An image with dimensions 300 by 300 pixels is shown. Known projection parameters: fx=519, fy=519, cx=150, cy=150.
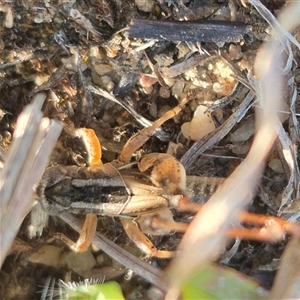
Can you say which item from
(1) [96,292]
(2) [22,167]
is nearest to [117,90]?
(2) [22,167]

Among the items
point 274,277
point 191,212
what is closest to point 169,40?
point 191,212

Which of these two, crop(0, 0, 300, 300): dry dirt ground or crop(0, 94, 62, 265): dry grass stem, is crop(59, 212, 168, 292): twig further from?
crop(0, 94, 62, 265): dry grass stem

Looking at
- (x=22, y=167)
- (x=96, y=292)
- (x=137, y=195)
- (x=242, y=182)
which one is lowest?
(x=96, y=292)

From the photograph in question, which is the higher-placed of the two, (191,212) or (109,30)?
(109,30)

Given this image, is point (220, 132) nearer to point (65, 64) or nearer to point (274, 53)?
point (274, 53)

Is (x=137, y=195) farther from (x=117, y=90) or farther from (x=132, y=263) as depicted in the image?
Result: (x=117, y=90)

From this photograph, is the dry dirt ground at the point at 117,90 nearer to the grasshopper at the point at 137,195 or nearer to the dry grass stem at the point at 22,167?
the grasshopper at the point at 137,195

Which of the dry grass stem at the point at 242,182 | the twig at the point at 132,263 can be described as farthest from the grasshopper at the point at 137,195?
the dry grass stem at the point at 242,182

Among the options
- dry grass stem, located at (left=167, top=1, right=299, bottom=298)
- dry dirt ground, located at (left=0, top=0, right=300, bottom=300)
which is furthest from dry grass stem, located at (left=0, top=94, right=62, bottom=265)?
dry grass stem, located at (left=167, top=1, right=299, bottom=298)
